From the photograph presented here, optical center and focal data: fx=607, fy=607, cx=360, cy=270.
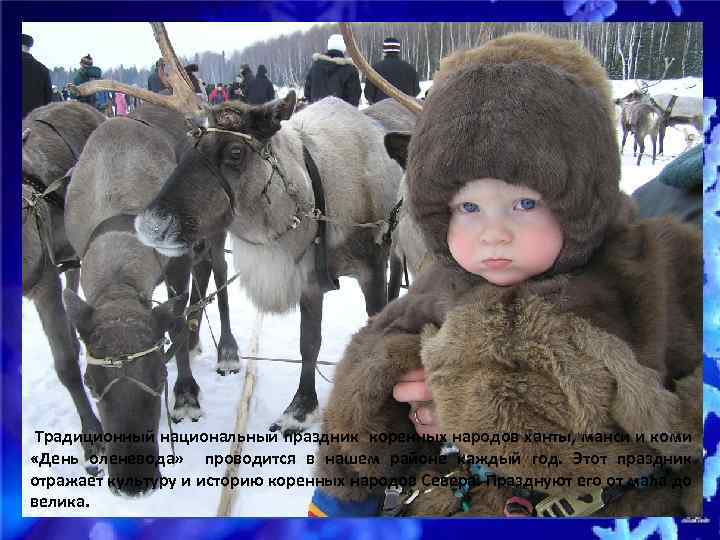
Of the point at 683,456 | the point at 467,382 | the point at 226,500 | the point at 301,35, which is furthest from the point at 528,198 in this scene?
the point at 226,500

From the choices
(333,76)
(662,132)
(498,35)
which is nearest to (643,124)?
(662,132)

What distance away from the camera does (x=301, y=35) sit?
1.48m

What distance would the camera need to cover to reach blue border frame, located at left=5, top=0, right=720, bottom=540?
136cm

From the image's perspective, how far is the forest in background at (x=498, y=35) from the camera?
1393mm

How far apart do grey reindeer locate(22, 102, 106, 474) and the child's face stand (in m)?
1.04

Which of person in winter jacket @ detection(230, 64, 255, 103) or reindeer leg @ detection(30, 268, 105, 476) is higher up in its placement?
person in winter jacket @ detection(230, 64, 255, 103)

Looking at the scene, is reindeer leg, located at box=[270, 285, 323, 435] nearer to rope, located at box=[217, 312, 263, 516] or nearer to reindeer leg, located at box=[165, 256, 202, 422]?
rope, located at box=[217, 312, 263, 516]

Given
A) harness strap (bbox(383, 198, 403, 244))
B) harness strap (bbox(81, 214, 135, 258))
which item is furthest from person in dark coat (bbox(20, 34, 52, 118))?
harness strap (bbox(383, 198, 403, 244))

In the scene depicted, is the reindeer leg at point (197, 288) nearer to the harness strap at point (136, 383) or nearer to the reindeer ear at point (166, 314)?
the reindeer ear at point (166, 314)

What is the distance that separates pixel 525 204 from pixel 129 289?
143cm

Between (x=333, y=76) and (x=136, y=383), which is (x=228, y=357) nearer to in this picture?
(x=136, y=383)

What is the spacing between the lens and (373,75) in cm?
175

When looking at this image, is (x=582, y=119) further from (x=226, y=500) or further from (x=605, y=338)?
(x=226, y=500)

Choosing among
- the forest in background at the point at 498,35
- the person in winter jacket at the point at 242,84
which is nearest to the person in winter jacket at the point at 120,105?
the forest in background at the point at 498,35
